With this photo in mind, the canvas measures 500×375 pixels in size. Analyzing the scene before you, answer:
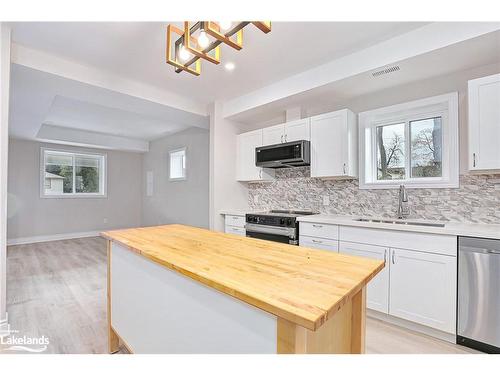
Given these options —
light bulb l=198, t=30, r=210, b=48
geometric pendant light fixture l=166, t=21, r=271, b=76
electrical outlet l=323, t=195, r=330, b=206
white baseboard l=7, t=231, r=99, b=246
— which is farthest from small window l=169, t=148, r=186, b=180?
light bulb l=198, t=30, r=210, b=48

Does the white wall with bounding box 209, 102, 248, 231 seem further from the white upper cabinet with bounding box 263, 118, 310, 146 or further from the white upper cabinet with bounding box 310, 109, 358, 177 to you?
the white upper cabinet with bounding box 310, 109, 358, 177

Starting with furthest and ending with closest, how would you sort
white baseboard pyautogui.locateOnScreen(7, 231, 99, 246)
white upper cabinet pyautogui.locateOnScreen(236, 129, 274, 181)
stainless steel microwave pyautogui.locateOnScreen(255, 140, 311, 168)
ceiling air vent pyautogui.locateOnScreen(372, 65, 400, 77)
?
white baseboard pyautogui.locateOnScreen(7, 231, 99, 246)
white upper cabinet pyautogui.locateOnScreen(236, 129, 274, 181)
stainless steel microwave pyautogui.locateOnScreen(255, 140, 311, 168)
ceiling air vent pyautogui.locateOnScreen(372, 65, 400, 77)

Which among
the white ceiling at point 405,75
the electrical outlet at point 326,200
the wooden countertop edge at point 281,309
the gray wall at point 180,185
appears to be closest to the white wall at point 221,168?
the white ceiling at point 405,75

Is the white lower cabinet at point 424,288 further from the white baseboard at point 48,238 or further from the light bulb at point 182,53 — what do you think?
the white baseboard at point 48,238

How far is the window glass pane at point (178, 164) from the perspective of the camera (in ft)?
19.6

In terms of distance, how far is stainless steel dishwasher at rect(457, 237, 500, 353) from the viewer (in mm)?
1752

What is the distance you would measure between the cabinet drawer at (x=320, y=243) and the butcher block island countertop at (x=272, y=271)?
52.0 inches

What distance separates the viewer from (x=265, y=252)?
1319 mm

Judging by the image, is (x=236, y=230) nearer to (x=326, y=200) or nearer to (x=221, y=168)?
(x=221, y=168)

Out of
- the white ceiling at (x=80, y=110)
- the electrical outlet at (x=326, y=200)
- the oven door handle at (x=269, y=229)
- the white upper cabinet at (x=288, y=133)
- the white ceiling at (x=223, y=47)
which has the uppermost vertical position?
the white ceiling at (x=223, y=47)

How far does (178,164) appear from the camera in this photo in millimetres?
6227

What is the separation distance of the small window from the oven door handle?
9.79ft
